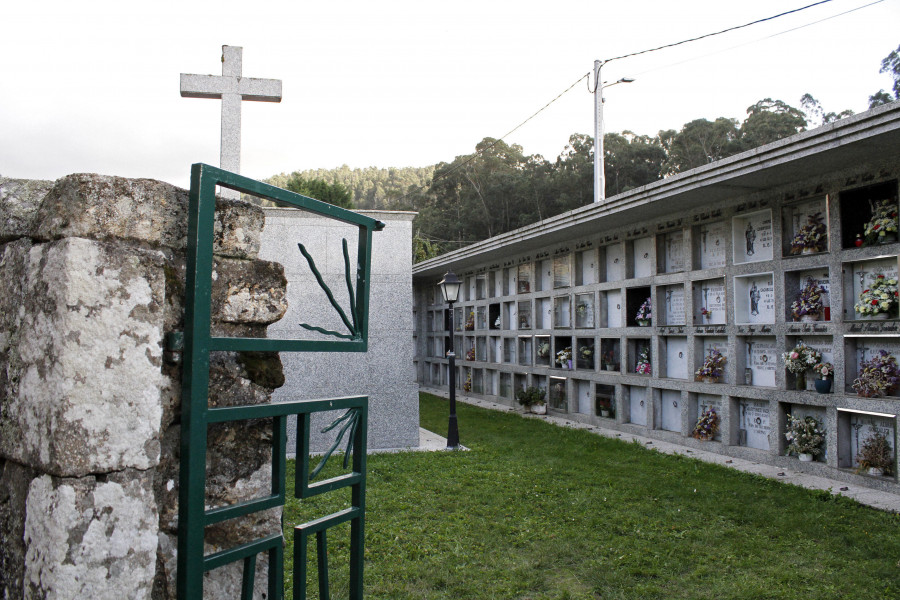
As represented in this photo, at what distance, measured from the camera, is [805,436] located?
606 centimetres

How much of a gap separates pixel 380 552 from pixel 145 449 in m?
2.82

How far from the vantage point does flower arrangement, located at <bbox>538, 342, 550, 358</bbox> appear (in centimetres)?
1073

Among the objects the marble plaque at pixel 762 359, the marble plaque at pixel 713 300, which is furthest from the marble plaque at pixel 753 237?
the marble plaque at pixel 762 359

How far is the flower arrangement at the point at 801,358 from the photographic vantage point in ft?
19.9

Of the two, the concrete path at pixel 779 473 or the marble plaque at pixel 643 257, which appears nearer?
the concrete path at pixel 779 473

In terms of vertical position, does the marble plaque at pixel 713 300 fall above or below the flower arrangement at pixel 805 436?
above

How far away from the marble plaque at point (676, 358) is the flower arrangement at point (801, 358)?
5.11ft

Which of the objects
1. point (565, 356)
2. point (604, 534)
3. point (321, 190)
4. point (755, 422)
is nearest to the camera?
point (604, 534)

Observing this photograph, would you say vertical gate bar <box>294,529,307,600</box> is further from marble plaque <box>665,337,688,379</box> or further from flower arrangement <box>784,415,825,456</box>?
marble plaque <box>665,337,688,379</box>

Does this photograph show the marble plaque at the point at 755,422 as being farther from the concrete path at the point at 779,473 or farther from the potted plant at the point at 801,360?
the potted plant at the point at 801,360

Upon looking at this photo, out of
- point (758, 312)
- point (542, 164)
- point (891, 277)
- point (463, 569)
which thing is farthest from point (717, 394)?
point (542, 164)

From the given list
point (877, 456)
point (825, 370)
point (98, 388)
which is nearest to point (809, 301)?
point (825, 370)

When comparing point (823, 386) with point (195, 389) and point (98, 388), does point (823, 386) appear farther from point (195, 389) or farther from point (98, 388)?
point (98, 388)

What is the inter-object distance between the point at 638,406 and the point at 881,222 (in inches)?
152
